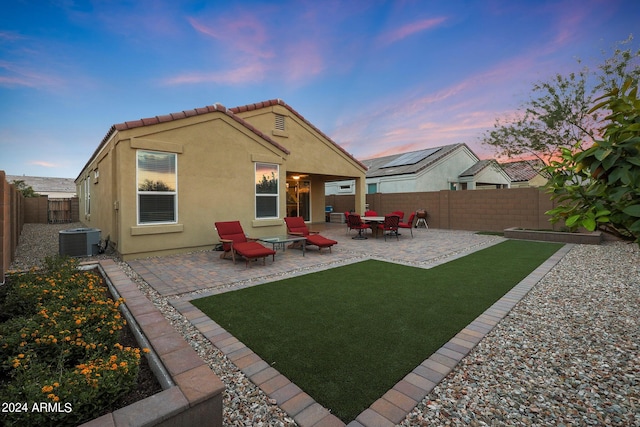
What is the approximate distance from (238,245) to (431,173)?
65.0 feet

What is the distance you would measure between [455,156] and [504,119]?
36.0ft

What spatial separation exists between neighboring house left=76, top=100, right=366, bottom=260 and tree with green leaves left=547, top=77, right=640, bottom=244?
9052 millimetres

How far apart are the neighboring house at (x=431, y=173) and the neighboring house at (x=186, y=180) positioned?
47.8 feet

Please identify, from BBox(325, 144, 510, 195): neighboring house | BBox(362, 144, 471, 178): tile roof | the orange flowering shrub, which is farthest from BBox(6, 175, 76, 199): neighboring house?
the orange flowering shrub

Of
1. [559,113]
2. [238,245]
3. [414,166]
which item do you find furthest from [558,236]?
[414,166]

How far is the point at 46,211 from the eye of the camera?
2197cm

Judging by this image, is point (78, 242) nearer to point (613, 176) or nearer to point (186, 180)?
point (186, 180)

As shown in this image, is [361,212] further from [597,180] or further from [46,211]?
[46,211]

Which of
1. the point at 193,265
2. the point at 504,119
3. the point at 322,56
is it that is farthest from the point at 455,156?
the point at 193,265

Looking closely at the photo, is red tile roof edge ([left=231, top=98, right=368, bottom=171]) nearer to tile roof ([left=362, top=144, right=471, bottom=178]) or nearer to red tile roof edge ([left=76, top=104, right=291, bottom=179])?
red tile roof edge ([left=76, top=104, right=291, bottom=179])

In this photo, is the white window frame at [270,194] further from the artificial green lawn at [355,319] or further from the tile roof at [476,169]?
the tile roof at [476,169]

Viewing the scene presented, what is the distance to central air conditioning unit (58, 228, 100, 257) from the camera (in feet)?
25.8

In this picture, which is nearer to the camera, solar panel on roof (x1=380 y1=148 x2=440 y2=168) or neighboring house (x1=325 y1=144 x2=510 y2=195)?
neighboring house (x1=325 y1=144 x2=510 y2=195)

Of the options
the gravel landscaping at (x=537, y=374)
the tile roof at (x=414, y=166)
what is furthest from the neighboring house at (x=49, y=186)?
the gravel landscaping at (x=537, y=374)
